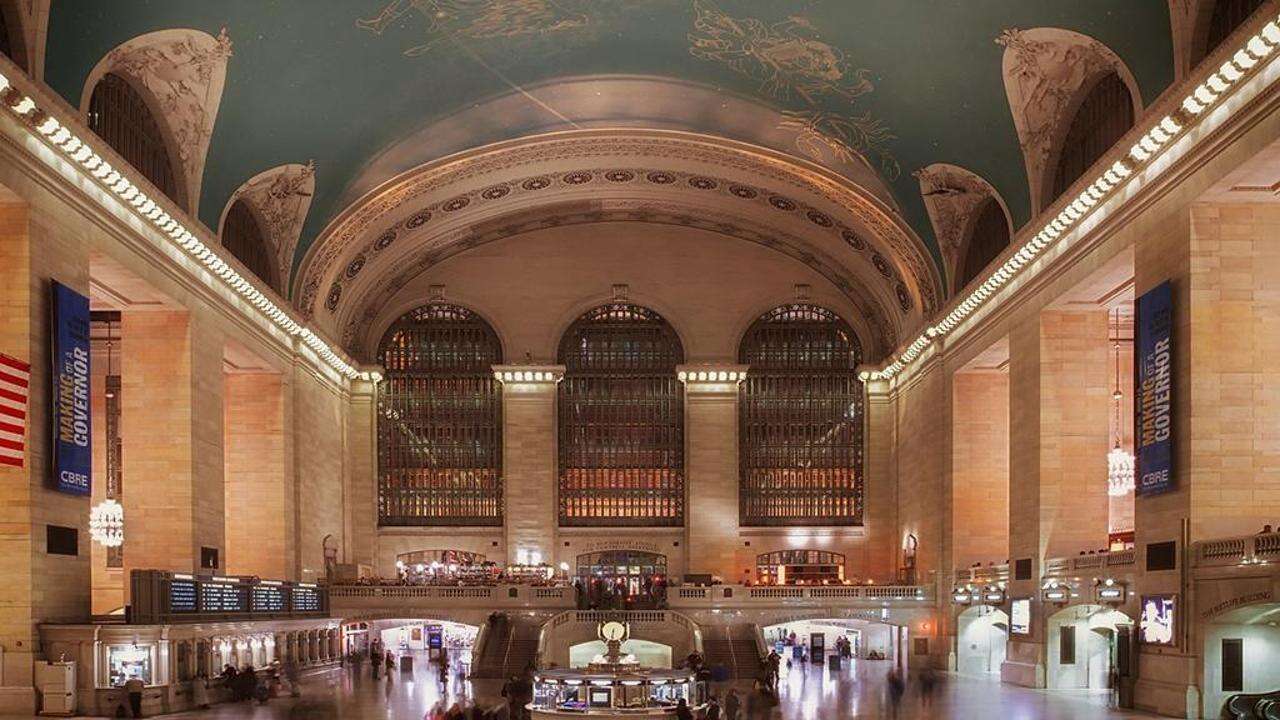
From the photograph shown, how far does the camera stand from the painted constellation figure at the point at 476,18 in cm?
2667

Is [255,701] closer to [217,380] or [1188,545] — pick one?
[217,380]

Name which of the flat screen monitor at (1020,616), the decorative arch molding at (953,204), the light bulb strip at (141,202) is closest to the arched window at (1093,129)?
the decorative arch molding at (953,204)

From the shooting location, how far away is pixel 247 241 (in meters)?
32.4

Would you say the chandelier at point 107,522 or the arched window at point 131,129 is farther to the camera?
the chandelier at point 107,522

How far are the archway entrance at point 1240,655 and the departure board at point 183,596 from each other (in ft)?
51.6

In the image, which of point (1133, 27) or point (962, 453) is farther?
point (962, 453)

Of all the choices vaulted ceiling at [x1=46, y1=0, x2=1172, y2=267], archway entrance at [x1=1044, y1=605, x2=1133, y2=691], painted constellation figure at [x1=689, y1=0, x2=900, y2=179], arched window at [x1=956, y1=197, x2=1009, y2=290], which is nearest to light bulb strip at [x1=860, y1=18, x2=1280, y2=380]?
arched window at [x1=956, y1=197, x2=1009, y2=290]

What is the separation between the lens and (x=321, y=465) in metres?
38.8

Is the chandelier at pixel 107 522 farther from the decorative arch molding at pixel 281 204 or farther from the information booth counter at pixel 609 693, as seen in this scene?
the information booth counter at pixel 609 693

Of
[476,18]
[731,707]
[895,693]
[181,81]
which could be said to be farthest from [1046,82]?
[181,81]

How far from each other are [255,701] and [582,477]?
779 inches

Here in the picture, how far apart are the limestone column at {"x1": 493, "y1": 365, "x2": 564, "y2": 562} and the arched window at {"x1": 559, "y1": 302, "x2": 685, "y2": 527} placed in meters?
0.66

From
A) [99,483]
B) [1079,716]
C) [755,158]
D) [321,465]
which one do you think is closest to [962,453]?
[755,158]

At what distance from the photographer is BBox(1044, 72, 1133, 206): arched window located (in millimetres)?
24297
